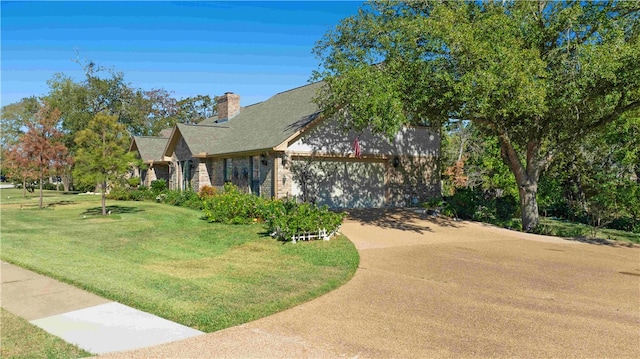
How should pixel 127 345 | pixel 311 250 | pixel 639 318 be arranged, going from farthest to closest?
pixel 311 250 → pixel 639 318 → pixel 127 345

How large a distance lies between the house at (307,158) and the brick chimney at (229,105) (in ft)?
12.2

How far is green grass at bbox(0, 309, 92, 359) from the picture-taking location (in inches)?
182

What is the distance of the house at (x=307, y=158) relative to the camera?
18922mm

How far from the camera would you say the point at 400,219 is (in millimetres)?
16859

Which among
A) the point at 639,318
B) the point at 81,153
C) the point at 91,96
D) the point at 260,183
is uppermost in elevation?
the point at 91,96

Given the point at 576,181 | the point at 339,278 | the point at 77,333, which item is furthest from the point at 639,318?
the point at 576,181

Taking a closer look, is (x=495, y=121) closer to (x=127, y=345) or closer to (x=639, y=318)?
(x=639, y=318)

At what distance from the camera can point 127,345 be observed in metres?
4.89

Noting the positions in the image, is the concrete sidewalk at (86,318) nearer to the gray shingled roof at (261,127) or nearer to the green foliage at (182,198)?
the gray shingled roof at (261,127)

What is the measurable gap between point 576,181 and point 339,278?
16.4 metres

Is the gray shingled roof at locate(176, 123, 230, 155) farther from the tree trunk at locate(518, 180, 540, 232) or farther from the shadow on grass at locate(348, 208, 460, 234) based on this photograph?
the tree trunk at locate(518, 180, 540, 232)

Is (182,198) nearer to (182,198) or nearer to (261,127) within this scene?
(182,198)

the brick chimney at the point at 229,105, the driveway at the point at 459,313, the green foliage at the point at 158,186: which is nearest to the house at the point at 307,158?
the green foliage at the point at 158,186

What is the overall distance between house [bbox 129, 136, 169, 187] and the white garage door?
14.4 metres
